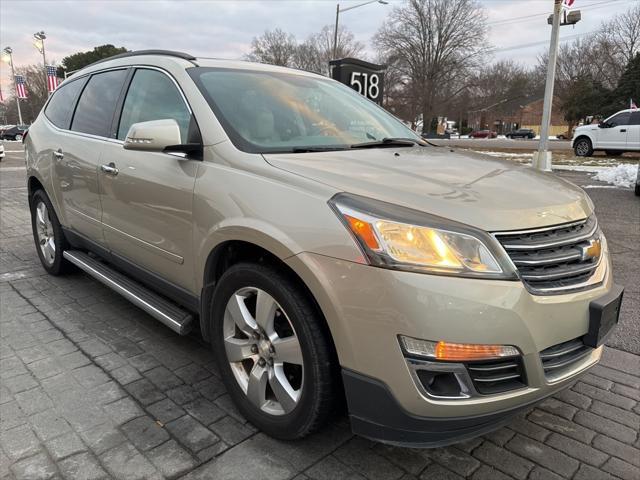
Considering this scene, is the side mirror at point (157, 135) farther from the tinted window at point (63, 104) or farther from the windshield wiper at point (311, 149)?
the tinted window at point (63, 104)

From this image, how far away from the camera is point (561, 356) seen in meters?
1.93

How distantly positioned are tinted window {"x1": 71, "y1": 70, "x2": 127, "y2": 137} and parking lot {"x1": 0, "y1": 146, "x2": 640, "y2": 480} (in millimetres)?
1485

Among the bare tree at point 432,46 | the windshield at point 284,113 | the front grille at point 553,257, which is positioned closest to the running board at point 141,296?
the windshield at point 284,113

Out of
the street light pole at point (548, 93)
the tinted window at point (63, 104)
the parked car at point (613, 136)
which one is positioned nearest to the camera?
the tinted window at point (63, 104)

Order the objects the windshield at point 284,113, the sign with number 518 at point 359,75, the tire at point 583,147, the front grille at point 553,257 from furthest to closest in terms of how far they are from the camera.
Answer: the tire at point 583,147, the sign with number 518 at point 359,75, the windshield at point 284,113, the front grille at point 553,257

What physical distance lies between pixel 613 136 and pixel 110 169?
1892 cm

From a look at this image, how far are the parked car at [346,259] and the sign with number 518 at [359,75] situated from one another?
132 inches

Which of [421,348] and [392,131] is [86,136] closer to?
[392,131]

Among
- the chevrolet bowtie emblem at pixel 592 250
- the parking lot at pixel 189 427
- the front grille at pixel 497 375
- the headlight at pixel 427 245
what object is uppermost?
the headlight at pixel 427 245

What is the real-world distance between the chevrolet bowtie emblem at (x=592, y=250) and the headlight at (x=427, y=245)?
53 centimetres

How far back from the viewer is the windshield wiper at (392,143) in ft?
9.25

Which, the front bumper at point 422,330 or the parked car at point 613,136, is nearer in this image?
the front bumper at point 422,330

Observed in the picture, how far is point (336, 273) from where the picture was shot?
1.82 metres

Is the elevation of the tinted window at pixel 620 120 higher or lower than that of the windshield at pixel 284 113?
higher
